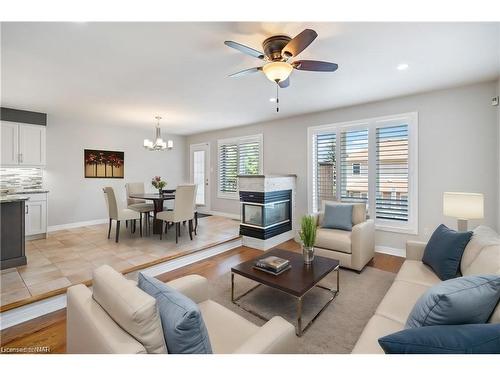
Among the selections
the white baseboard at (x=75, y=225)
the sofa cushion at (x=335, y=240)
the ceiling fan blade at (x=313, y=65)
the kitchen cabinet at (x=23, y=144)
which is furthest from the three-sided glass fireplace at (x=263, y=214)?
the kitchen cabinet at (x=23, y=144)

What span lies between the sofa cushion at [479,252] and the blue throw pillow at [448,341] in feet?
3.09

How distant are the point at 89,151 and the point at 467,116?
23.1 ft

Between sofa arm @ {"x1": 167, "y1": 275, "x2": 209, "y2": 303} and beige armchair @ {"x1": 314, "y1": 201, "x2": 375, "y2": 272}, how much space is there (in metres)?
2.11

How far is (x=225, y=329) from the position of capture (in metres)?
1.34

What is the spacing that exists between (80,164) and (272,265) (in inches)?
207

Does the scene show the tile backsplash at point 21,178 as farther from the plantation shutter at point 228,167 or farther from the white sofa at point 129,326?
the white sofa at point 129,326

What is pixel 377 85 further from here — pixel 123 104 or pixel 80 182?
pixel 80 182

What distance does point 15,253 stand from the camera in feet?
9.50

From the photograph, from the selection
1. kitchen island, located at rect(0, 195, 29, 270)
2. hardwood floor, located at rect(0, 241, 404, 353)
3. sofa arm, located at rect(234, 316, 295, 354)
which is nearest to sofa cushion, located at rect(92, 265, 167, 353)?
sofa arm, located at rect(234, 316, 295, 354)

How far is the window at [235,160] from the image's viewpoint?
223 inches
